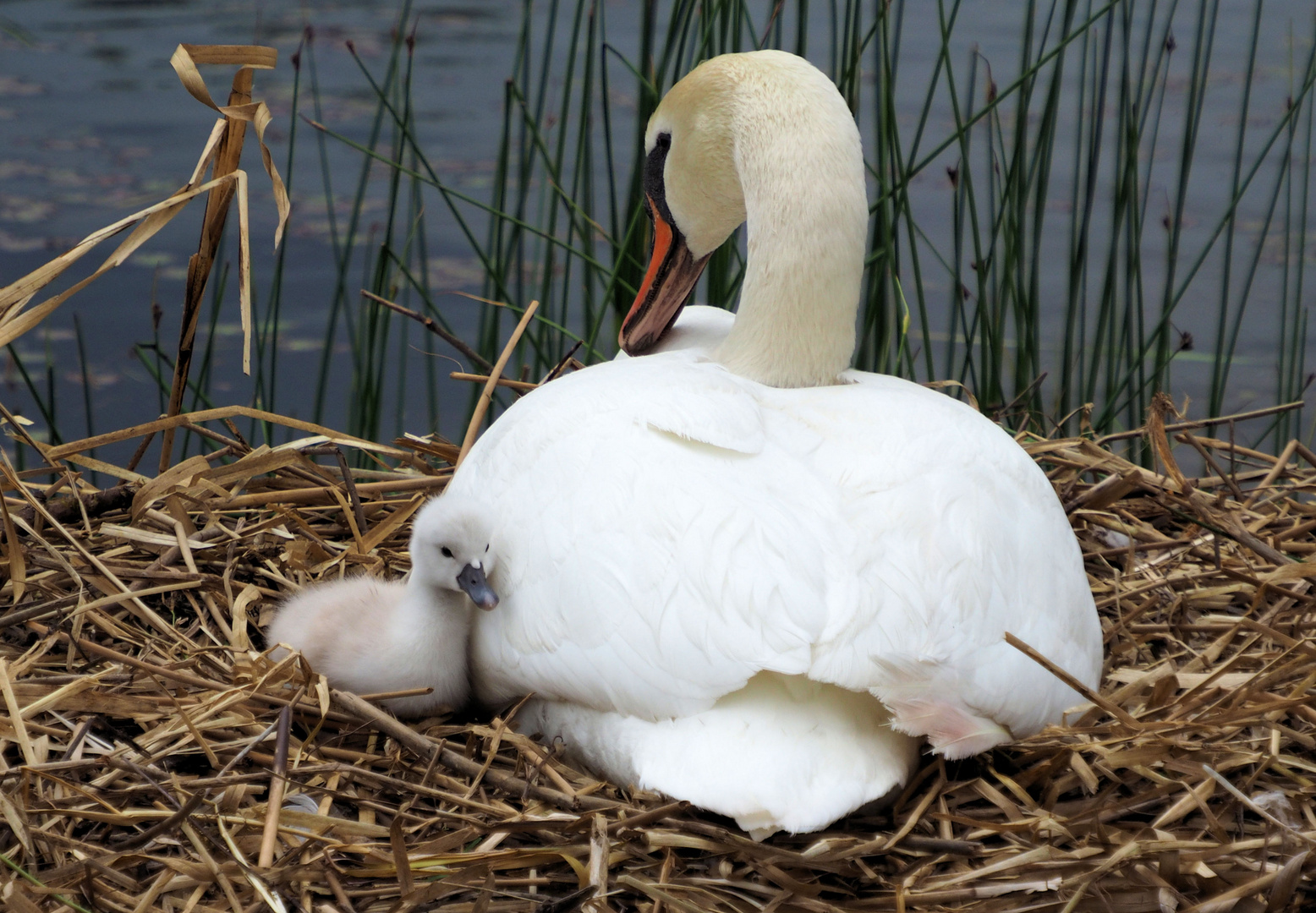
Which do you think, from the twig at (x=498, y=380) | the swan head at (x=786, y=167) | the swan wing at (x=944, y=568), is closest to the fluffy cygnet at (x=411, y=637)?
the swan wing at (x=944, y=568)

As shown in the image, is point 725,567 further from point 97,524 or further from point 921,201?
point 921,201

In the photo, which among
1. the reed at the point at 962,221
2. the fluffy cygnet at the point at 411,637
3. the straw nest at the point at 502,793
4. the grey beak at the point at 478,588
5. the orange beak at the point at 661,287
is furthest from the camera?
the reed at the point at 962,221

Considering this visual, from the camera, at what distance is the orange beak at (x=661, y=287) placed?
2.78m

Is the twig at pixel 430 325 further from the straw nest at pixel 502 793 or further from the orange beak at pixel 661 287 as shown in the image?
the straw nest at pixel 502 793

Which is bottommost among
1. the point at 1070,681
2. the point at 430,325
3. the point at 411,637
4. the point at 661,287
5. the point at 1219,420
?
the point at 411,637

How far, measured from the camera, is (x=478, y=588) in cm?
194

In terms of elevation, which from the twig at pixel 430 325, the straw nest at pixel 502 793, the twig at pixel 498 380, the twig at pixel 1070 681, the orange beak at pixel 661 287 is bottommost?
the straw nest at pixel 502 793

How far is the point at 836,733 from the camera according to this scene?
1.71 m

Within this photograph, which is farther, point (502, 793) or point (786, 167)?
point (786, 167)

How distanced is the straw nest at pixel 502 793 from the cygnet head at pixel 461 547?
227 mm

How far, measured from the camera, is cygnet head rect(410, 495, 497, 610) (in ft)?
6.38

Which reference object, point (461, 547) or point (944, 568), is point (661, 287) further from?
point (944, 568)

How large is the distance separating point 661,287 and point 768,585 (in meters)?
1.25

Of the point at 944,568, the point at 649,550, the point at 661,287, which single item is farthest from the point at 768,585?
the point at 661,287
